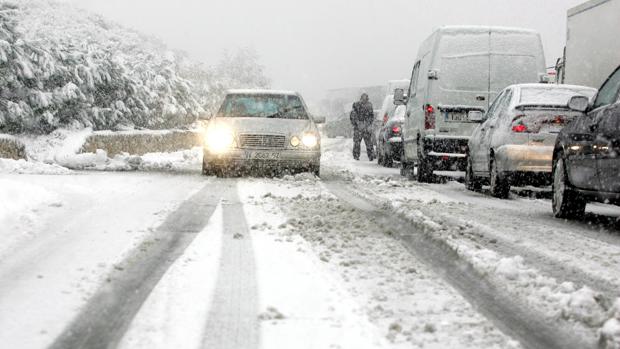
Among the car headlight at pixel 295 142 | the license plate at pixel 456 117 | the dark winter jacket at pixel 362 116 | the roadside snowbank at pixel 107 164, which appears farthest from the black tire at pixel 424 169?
the dark winter jacket at pixel 362 116

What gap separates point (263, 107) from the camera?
1409 cm

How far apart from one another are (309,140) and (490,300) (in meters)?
8.94

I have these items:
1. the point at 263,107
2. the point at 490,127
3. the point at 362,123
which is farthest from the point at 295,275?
the point at 362,123

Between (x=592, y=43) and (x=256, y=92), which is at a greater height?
(x=592, y=43)

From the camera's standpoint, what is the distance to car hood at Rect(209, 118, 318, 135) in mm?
12977

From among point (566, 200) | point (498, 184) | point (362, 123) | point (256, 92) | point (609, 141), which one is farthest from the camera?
point (362, 123)

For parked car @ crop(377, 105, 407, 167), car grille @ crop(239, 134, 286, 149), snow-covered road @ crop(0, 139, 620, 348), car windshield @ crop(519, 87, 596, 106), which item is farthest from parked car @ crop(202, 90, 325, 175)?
parked car @ crop(377, 105, 407, 167)

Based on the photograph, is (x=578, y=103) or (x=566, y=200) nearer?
(x=578, y=103)

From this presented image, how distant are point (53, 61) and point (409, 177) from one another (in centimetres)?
707

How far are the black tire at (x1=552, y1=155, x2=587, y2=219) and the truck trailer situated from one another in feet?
18.8

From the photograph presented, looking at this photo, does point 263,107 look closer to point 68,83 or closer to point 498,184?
point 68,83

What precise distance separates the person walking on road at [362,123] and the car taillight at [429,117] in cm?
1036

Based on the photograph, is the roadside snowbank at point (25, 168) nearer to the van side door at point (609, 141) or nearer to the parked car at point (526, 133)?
the parked car at point (526, 133)

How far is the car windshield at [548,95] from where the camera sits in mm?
10344
